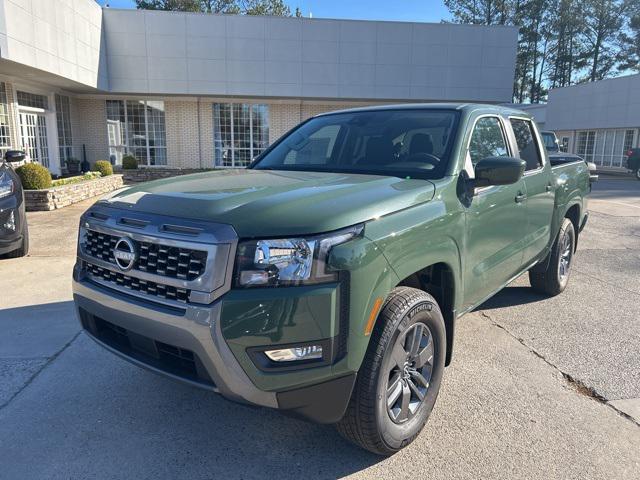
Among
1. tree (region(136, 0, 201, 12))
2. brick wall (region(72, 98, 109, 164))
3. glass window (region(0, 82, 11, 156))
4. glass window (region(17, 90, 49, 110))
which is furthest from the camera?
tree (region(136, 0, 201, 12))

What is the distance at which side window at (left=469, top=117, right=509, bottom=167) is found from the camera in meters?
3.60

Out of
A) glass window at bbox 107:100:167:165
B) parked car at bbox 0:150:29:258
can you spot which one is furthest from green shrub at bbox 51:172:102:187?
parked car at bbox 0:150:29:258

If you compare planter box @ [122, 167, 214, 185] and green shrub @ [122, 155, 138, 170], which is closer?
planter box @ [122, 167, 214, 185]

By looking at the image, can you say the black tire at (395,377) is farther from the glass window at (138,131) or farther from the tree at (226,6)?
the tree at (226,6)

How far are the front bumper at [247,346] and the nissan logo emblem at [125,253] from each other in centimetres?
22

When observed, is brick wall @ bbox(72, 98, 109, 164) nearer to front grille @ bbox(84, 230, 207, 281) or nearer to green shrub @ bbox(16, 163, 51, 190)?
green shrub @ bbox(16, 163, 51, 190)

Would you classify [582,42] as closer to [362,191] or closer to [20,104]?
[20,104]

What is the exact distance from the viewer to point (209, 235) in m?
2.24

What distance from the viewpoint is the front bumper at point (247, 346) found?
84.8 inches

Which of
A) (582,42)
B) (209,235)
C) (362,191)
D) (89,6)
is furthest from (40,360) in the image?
(582,42)

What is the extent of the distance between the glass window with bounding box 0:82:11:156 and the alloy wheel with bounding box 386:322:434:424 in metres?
16.7

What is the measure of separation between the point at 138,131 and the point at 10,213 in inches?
652

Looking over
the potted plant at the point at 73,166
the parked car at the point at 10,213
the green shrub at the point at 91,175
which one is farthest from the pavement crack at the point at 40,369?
the potted plant at the point at 73,166

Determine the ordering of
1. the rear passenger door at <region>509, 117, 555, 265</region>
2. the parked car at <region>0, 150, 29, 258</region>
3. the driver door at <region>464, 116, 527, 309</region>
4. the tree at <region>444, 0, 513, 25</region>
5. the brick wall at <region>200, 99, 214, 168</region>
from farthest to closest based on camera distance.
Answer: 1. the tree at <region>444, 0, 513, 25</region>
2. the brick wall at <region>200, 99, 214, 168</region>
3. the parked car at <region>0, 150, 29, 258</region>
4. the rear passenger door at <region>509, 117, 555, 265</region>
5. the driver door at <region>464, 116, 527, 309</region>
